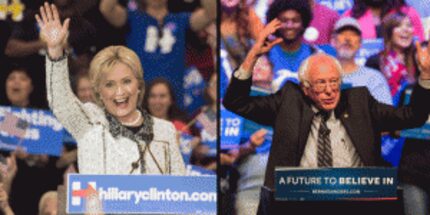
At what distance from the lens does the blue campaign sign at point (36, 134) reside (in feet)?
17.0

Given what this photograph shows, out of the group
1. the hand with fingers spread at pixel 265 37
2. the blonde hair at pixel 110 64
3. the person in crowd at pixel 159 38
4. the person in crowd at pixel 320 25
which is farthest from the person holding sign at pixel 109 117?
the person in crowd at pixel 320 25

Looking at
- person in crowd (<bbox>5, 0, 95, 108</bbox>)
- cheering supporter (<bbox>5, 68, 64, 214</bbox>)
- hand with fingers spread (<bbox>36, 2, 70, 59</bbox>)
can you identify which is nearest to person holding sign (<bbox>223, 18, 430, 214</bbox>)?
person in crowd (<bbox>5, 0, 95, 108</bbox>)

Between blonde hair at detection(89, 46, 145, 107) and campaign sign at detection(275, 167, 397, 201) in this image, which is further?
blonde hair at detection(89, 46, 145, 107)

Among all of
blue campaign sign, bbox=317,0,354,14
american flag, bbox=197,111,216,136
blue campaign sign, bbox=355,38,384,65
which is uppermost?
blue campaign sign, bbox=317,0,354,14

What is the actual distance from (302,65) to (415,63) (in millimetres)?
770

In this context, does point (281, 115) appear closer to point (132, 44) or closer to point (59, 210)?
point (132, 44)

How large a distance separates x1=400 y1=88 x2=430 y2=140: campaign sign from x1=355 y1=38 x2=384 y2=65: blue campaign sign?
1.14 feet

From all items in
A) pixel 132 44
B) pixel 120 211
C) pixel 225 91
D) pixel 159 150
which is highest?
pixel 132 44

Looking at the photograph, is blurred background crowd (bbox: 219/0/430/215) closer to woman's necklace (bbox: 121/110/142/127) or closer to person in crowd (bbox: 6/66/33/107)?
woman's necklace (bbox: 121/110/142/127)

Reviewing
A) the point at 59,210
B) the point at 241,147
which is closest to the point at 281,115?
the point at 241,147

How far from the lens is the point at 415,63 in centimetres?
510

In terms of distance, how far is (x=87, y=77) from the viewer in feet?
17.0

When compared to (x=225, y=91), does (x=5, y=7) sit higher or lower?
higher

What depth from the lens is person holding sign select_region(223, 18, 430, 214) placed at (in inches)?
198
